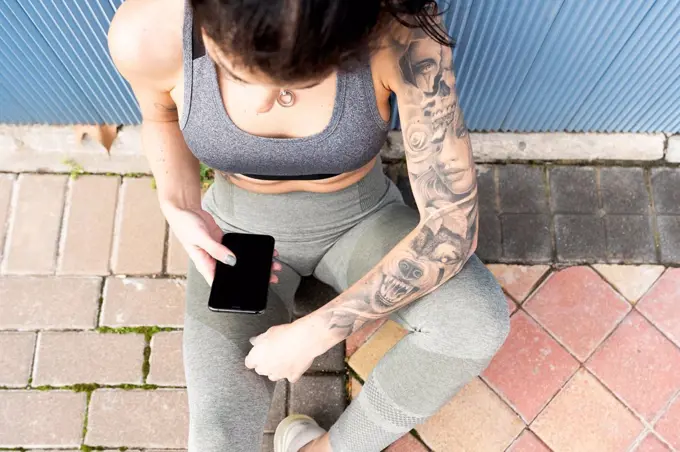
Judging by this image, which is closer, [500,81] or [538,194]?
[500,81]

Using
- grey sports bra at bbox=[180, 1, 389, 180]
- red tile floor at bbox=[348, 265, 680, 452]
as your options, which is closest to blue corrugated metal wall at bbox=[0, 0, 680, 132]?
grey sports bra at bbox=[180, 1, 389, 180]

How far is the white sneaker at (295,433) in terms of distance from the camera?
2070 millimetres

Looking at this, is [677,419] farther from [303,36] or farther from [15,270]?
[15,270]

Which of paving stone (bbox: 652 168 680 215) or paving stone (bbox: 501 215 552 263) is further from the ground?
paving stone (bbox: 652 168 680 215)

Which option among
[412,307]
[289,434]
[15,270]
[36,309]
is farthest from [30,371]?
[412,307]

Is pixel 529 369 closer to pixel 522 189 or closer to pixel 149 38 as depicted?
pixel 522 189

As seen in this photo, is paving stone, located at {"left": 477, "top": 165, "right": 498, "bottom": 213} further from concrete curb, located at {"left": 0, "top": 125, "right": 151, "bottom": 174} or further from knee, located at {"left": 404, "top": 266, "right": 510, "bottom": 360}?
concrete curb, located at {"left": 0, "top": 125, "right": 151, "bottom": 174}

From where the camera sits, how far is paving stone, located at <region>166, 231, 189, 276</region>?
8.02 ft

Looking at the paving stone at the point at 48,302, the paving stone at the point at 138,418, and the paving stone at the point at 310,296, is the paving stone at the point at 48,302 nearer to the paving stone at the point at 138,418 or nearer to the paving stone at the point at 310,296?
the paving stone at the point at 138,418

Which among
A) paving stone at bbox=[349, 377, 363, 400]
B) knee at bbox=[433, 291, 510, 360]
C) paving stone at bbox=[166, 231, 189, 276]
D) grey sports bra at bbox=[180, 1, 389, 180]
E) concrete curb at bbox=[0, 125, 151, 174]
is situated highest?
grey sports bra at bbox=[180, 1, 389, 180]

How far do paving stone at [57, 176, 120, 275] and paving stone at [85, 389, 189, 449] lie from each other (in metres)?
0.54

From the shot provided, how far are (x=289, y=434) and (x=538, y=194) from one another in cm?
150

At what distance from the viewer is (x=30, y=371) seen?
2318 mm

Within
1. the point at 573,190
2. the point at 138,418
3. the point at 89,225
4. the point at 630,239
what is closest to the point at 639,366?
the point at 630,239
